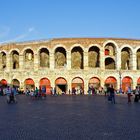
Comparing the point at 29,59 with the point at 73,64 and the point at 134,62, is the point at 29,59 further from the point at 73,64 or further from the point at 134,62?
the point at 134,62

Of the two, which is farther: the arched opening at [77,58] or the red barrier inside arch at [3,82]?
the red barrier inside arch at [3,82]

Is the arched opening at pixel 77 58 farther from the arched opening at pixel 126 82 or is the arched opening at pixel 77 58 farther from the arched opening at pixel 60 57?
the arched opening at pixel 126 82

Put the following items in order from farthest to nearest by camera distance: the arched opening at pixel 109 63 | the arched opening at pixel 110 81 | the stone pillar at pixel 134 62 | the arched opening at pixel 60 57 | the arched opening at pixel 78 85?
the arched opening at pixel 109 63
the arched opening at pixel 60 57
the stone pillar at pixel 134 62
the arched opening at pixel 110 81
the arched opening at pixel 78 85

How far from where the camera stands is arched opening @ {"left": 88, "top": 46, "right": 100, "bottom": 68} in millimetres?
44619

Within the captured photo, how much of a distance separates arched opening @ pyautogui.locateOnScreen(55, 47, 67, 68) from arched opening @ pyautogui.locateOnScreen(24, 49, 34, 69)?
12.5 feet

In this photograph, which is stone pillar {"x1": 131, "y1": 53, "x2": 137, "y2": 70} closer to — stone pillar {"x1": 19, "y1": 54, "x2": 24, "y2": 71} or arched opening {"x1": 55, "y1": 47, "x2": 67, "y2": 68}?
arched opening {"x1": 55, "y1": 47, "x2": 67, "y2": 68}

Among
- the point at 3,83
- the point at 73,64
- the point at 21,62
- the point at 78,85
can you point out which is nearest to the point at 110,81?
the point at 78,85

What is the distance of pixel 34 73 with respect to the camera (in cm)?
4344

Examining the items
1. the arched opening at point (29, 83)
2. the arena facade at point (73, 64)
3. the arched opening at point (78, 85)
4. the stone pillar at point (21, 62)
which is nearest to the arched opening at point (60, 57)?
the arena facade at point (73, 64)

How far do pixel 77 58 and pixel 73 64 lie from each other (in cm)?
110

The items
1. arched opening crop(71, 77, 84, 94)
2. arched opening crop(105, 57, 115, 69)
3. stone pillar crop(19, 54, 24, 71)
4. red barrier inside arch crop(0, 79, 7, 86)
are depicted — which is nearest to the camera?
arched opening crop(71, 77, 84, 94)

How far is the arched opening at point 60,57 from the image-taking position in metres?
44.7

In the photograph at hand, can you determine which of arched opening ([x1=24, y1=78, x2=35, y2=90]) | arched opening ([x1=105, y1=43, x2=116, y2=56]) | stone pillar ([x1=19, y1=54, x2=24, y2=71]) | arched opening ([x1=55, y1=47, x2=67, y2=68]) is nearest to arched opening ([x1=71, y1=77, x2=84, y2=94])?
arched opening ([x1=55, y1=47, x2=67, y2=68])

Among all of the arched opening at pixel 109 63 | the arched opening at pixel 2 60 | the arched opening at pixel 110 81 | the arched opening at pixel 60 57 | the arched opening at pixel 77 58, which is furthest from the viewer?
the arched opening at pixel 2 60
